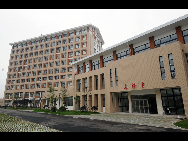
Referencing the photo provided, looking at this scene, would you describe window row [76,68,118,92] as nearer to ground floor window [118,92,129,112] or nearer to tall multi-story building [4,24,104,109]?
ground floor window [118,92,129,112]

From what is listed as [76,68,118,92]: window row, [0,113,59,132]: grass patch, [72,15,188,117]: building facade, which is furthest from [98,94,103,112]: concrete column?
[0,113,59,132]: grass patch

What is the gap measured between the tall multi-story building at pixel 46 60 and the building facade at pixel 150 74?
2211 centimetres

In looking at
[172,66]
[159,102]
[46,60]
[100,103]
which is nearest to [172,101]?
[159,102]

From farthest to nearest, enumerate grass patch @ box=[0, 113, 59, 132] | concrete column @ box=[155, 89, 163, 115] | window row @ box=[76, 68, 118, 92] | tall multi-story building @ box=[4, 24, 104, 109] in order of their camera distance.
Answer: tall multi-story building @ box=[4, 24, 104, 109]
window row @ box=[76, 68, 118, 92]
concrete column @ box=[155, 89, 163, 115]
grass patch @ box=[0, 113, 59, 132]

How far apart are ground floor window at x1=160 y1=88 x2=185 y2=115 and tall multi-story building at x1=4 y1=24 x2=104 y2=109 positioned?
30.8 meters

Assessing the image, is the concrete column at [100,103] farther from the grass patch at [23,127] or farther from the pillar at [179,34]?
the pillar at [179,34]

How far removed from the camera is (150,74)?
62.5ft

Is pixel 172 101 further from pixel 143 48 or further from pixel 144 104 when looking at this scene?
pixel 143 48

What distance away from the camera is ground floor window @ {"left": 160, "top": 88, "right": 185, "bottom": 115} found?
17891mm

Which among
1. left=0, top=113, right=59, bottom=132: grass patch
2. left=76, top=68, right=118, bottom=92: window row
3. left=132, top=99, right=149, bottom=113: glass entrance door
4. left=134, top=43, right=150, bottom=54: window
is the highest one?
left=134, top=43, right=150, bottom=54: window

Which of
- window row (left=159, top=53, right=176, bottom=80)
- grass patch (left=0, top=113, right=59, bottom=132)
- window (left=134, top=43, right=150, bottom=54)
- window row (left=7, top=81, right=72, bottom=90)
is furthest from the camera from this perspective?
window row (left=7, top=81, right=72, bottom=90)

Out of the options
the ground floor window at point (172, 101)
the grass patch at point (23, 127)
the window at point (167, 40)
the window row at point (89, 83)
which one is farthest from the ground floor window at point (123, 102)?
the grass patch at point (23, 127)

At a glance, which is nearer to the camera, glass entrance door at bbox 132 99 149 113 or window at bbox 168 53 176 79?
window at bbox 168 53 176 79
